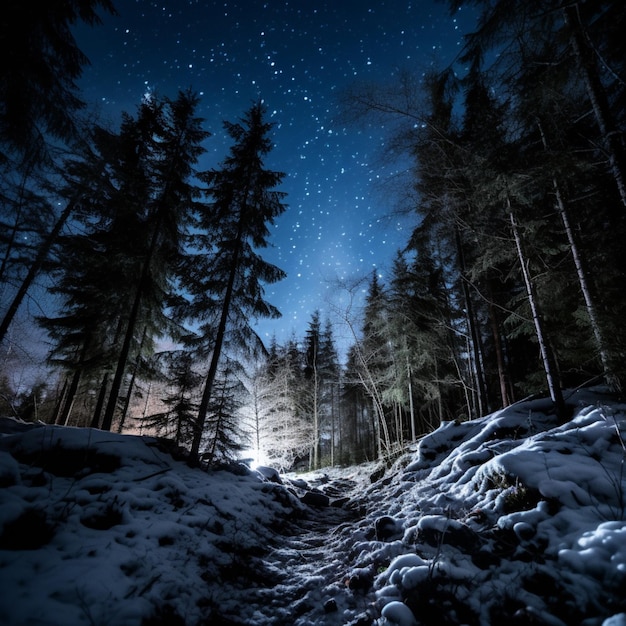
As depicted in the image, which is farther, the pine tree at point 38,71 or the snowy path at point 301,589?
the pine tree at point 38,71

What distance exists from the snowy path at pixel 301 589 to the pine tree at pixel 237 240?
6676 mm

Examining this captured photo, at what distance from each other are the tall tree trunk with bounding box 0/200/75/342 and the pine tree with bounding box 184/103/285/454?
13.6 ft

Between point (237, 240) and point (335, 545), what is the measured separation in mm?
9994

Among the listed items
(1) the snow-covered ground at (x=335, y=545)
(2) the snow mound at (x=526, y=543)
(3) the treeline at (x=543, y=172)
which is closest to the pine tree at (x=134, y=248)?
(1) the snow-covered ground at (x=335, y=545)

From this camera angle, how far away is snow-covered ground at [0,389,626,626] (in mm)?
2615

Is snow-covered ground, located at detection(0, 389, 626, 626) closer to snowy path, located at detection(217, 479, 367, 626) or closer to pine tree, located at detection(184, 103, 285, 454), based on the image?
snowy path, located at detection(217, 479, 367, 626)

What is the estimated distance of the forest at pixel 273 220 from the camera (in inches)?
225

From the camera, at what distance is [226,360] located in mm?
11102

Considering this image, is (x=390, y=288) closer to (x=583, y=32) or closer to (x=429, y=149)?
(x=429, y=149)

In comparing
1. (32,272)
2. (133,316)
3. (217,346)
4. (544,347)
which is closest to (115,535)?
(217,346)

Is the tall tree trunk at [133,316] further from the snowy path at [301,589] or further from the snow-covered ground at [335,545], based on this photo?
the snowy path at [301,589]

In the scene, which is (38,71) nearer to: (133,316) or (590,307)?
(133,316)

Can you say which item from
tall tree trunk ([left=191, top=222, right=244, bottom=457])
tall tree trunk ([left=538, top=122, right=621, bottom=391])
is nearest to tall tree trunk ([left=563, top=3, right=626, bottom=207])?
tall tree trunk ([left=538, top=122, right=621, bottom=391])

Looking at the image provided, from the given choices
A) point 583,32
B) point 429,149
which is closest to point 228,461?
point 429,149
